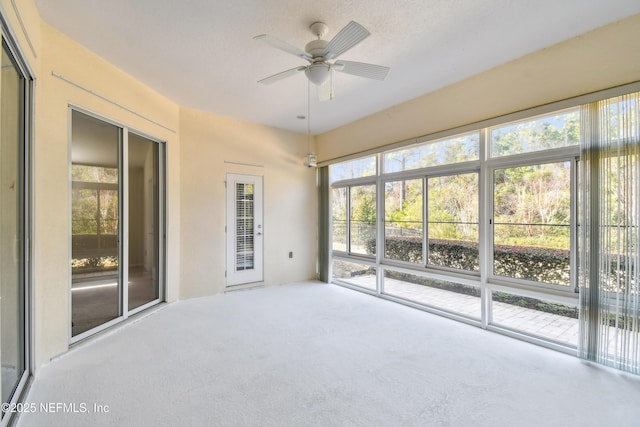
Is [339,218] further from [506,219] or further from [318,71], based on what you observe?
[318,71]

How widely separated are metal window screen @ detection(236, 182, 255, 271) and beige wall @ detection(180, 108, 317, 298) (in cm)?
27

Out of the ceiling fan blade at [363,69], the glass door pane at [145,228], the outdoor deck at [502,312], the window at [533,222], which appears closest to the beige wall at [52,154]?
the glass door pane at [145,228]

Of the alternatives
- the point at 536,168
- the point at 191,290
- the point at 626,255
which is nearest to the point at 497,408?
the point at 626,255

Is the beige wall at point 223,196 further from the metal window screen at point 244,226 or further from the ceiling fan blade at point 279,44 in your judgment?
the ceiling fan blade at point 279,44

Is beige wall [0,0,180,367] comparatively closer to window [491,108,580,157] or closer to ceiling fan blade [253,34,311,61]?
ceiling fan blade [253,34,311,61]

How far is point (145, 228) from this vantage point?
13.9 feet

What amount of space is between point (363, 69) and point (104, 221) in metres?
3.23

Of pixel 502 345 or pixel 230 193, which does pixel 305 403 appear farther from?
pixel 230 193

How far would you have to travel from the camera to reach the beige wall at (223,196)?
4.61m

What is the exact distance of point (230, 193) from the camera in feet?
16.5

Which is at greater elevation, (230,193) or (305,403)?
(230,193)

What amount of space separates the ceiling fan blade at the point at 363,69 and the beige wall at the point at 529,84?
1.59 meters

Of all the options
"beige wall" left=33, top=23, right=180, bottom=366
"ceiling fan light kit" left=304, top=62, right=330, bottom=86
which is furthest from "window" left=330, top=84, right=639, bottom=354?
"beige wall" left=33, top=23, right=180, bottom=366

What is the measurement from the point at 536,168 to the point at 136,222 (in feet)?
16.3
